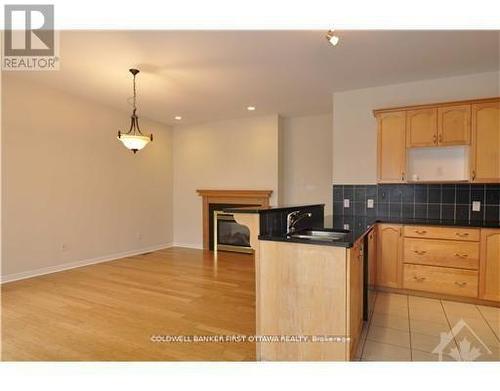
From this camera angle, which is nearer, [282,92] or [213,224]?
[282,92]

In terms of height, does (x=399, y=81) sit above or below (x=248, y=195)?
above

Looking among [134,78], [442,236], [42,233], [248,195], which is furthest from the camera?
[248,195]

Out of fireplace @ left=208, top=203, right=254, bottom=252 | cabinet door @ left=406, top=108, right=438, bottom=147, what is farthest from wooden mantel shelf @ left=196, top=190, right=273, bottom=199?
cabinet door @ left=406, top=108, right=438, bottom=147

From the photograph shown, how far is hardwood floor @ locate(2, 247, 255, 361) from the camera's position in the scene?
227 centimetres

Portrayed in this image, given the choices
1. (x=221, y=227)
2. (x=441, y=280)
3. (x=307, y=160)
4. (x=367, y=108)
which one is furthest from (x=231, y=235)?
(x=441, y=280)

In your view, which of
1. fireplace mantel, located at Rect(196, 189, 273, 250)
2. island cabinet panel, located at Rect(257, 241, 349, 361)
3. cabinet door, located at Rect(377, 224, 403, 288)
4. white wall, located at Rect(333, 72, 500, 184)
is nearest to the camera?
island cabinet panel, located at Rect(257, 241, 349, 361)

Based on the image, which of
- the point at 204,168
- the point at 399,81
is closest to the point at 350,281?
the point at 399,81

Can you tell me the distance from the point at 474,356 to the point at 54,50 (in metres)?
4.78

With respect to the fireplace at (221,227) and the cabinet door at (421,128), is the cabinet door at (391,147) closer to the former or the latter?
the cabinet door at (421,128)

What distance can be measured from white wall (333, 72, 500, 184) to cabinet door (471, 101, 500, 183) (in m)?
0.40

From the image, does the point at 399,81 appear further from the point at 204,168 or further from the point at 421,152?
the point at 204,168

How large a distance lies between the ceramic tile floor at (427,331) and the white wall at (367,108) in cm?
175

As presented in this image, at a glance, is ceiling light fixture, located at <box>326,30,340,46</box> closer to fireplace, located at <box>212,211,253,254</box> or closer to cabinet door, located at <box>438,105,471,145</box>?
cabinet door, located at <box>438,105,471,145</box>

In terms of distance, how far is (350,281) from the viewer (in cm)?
191
